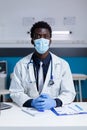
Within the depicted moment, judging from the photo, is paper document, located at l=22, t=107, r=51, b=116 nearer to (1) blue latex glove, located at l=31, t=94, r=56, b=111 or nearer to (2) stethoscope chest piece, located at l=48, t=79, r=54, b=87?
(1) blue latex glove, located at l=31, t=94, r=56, b=111

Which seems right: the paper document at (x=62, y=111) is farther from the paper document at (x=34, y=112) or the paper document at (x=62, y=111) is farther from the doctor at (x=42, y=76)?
the doctor at (x=42, y=76)

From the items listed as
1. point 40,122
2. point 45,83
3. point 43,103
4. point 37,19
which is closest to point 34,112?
point 43,103

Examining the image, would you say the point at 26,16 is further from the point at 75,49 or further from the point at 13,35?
the point at 75,49

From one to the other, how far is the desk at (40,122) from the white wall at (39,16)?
113 inches

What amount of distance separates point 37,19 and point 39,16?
6 centimetres

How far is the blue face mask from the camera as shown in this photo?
2049 mm

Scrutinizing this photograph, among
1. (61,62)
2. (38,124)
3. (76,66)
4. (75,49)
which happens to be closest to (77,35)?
(75,49)

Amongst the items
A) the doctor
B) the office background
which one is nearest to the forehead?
the doctor

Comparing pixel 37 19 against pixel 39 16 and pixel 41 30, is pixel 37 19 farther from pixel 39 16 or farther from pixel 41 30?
pixel 41 30

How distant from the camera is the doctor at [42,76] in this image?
1.90 metres

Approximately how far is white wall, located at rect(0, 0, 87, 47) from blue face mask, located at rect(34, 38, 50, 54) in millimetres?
2250

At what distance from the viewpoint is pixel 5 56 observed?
4.41 meters

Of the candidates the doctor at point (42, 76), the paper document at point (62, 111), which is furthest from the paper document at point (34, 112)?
the doctor at point (42, 76)

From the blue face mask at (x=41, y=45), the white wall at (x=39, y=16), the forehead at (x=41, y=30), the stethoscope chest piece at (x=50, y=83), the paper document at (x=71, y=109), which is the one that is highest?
the white wall at (x=39, y=16)
